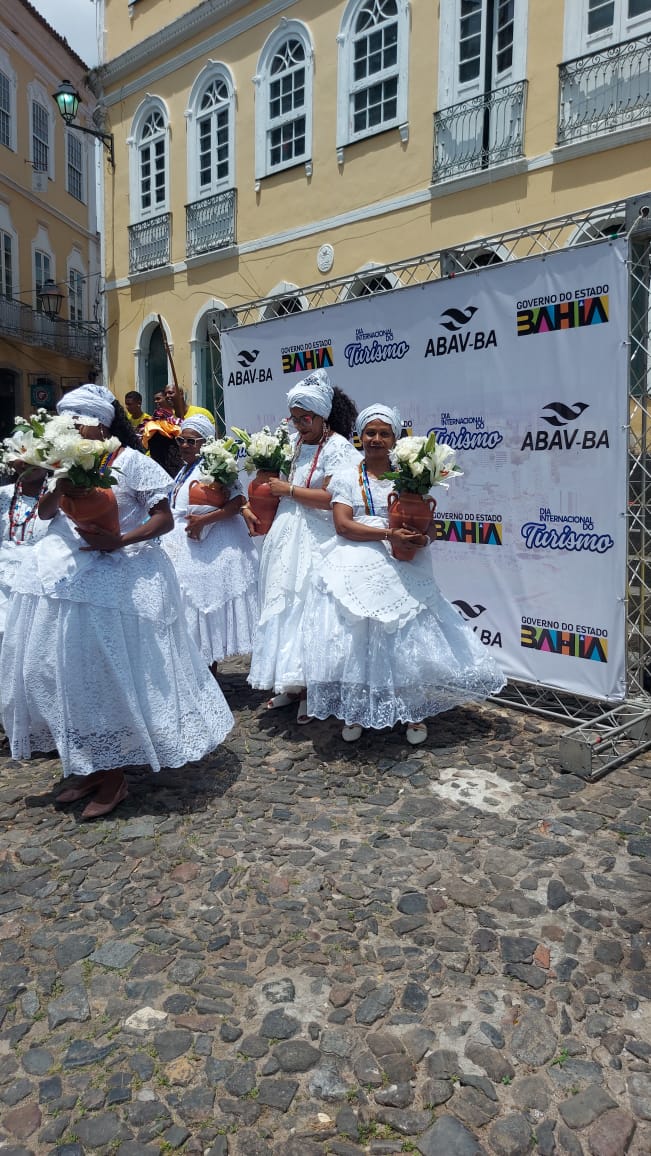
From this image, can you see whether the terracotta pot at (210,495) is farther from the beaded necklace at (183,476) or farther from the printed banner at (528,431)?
the printed banner at (528,431)

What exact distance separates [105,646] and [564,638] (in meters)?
2.65

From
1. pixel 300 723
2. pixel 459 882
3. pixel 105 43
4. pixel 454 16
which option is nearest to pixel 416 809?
pixel 459 882

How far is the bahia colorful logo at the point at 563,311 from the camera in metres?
4.38

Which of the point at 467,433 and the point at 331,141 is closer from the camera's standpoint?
the point at 467,433

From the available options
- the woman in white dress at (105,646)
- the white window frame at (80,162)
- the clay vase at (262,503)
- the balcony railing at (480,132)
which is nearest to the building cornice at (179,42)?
the balcony railing at (480,132)

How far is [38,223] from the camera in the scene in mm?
24047

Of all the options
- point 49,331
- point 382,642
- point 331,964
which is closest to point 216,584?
point 382,642

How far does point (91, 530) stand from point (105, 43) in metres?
16.5

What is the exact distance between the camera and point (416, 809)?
375 centimetres

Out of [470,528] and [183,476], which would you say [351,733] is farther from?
[183,476]

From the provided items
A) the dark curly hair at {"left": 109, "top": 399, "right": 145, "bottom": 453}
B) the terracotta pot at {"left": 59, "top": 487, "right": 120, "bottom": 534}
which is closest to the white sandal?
the terracotta pot at {"left": 59, "top": 487, "right": 120, "bottom": 534}

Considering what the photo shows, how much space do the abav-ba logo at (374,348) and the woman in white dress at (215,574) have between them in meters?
1.35

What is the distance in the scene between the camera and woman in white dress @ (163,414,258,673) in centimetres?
537

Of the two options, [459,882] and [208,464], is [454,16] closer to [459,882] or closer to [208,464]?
[208,464]
